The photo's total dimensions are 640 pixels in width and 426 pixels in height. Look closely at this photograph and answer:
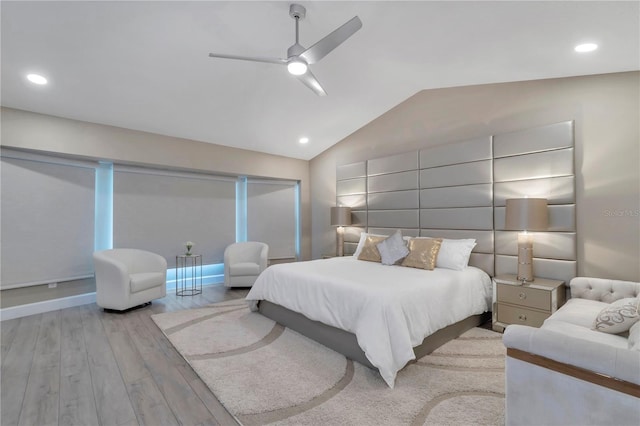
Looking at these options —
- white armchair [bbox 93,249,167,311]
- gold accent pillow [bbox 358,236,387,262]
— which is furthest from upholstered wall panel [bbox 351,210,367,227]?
white armchair [bbox 93,249,167,311]

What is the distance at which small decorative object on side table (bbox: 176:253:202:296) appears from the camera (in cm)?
530

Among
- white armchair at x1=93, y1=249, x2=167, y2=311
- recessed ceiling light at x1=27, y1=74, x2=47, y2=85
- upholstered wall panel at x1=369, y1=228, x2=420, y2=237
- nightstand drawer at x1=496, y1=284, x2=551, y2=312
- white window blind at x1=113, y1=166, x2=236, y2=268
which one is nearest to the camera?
nightstand drawer at x1=496, y1=284, x2=551, y2=312

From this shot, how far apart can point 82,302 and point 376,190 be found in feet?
16.1

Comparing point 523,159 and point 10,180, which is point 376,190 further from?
point 10,180

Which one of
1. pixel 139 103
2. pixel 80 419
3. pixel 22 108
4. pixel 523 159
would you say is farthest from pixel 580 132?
pixel 22 108

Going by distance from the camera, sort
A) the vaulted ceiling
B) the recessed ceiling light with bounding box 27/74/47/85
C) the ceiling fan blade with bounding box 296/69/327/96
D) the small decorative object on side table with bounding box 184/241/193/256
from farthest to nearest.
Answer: the small decorative object on side table with bounding box 184/241/193/256 < the recessed ceiling light with bounding box 27/74/47/85 < the ceiling fan blade with bounding box 296/69/327/96 < the vaulted ceiling

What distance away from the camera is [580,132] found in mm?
3109

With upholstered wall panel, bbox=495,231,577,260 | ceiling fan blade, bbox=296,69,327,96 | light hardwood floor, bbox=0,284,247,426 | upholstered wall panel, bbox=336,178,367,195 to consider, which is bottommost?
light hardwood floor, bbox=0,284,247,426

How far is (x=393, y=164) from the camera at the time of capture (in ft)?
15.8

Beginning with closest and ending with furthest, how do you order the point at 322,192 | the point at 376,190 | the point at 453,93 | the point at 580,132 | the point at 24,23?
the point at 24,23 → the point at 580,132 → the point at 453,93 → the point at 376,190 → the point at 322,192

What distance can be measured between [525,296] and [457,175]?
5.62 feet

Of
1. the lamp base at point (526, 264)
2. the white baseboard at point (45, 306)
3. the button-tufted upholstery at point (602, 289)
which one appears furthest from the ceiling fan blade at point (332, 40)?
the white baseboard at point (45, 306)

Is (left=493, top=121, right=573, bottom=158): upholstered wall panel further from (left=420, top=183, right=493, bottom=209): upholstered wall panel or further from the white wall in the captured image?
the white wall

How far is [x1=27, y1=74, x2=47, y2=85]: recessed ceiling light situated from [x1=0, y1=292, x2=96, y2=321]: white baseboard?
2.83 meters
